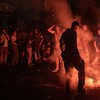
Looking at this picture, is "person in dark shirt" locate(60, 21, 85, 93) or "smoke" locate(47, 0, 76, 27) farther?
"smoke" locate(47, 0, 76, 27)

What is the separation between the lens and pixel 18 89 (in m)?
9.55

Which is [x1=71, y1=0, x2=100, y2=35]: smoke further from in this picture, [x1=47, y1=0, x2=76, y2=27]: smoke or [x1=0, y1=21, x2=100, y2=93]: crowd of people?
[x1=0, y1=21, x2=100, y2=93]: crowd of people

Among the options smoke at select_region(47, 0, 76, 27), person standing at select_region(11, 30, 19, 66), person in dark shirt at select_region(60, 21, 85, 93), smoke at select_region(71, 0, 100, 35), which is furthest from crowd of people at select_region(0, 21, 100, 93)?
person in dark shirt at select_region(60, 21, 85, 93)

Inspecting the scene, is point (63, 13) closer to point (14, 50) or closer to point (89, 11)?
point (89, 11)

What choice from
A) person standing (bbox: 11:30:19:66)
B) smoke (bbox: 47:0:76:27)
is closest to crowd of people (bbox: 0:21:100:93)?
person standing (bbox: 11:30:19:66)

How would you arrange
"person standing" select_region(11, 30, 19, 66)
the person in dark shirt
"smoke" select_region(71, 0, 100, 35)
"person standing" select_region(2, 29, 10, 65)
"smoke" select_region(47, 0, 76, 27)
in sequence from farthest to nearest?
1. "smoke" select_region(71, 0, 100, 35)
2. "smoke" select_region(47, 0, 76, 27)
3. "person standing" select_region(11, 30, 19, 66)
4. "person standing" select_region(2, 29, 10, 65)
5. the person in dark shirt

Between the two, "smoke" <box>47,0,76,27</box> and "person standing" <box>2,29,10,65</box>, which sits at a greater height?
"smoke" <box>47,0,76,27</box>

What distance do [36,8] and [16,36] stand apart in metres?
8.27

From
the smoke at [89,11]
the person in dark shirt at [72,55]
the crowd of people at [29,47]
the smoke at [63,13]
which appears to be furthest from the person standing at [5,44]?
the smoke at [89,11]

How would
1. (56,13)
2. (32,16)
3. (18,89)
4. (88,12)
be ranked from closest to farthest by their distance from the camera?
(18,89) < (56,13) < (88,12) < (32,16)

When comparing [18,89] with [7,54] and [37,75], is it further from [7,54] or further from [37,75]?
[7,54]

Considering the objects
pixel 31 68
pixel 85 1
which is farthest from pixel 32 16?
pixel 31 68

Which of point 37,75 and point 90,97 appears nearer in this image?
point 90,97

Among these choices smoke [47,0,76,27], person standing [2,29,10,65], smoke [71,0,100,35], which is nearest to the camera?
person standing [2,29,10,65]
